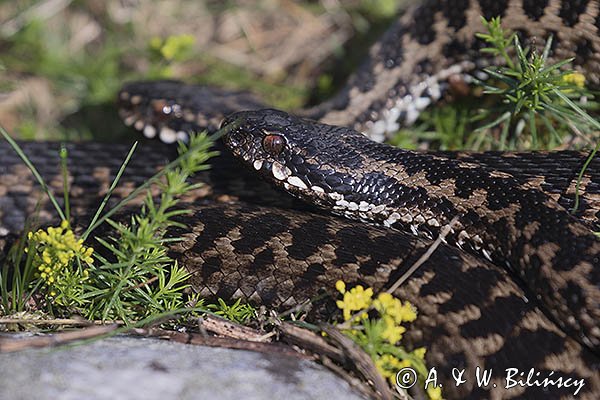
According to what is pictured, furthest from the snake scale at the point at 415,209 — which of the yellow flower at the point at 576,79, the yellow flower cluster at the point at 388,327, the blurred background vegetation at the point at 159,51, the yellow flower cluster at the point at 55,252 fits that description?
the blurred background vegetation at the point at 159,51

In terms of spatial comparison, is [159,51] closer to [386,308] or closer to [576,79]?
[576,79]

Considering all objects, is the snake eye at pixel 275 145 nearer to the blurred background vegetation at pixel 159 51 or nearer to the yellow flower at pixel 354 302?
the yellow flower at pixel 354 302

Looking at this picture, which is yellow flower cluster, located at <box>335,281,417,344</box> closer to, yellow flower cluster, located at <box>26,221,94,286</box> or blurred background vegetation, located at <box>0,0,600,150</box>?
yellow flower cluster, located at <box>26,221,94,286</box>

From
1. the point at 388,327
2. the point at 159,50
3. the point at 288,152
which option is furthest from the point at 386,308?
the point at 159,50

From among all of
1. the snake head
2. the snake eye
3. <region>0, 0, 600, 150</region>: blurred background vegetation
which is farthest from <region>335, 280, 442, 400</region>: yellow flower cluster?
<region>0, 0, 600, 150</region>: blurred background vegetation

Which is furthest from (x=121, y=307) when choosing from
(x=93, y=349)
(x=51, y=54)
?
(x=51, y=54)

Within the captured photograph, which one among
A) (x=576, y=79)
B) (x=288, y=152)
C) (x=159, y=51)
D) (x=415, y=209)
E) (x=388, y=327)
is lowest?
(x=388, y=327)
